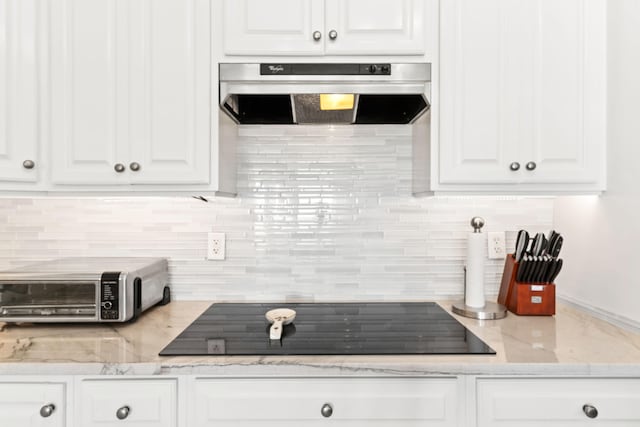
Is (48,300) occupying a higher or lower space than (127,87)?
lower

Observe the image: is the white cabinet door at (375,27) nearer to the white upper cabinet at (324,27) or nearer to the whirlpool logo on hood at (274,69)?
the white upper cabinet at (324,27)

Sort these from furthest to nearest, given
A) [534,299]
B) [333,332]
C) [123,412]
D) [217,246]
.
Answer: [217,246]
[534,299]
[333,332]
[123,412]

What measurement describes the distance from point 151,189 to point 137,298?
1.34ft

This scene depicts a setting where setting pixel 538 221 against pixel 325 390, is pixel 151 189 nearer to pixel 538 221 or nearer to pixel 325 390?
pixel 325 390

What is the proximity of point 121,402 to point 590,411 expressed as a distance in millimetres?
1347

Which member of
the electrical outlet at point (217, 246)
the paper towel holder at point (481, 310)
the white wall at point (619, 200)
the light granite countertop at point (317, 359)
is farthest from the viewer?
the electrical outlet at point (217, 246)

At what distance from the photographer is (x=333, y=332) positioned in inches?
54.4

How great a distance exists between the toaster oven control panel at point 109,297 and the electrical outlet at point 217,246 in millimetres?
468

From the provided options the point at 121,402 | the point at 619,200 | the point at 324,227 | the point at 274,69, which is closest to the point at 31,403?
the point at 121,402

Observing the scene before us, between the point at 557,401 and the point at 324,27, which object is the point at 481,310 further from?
the point at 324,27

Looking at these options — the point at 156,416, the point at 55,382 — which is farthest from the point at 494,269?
the point at 55,382

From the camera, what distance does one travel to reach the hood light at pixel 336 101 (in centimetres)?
155

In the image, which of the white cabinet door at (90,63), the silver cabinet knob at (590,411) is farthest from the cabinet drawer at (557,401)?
the white cabinet door at (90,63)

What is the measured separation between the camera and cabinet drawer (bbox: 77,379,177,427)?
1136mm
